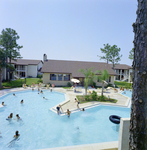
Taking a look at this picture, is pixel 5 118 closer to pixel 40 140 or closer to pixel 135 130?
pixel 40 140

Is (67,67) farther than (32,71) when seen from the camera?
No

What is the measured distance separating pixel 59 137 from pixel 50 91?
14.0 meters

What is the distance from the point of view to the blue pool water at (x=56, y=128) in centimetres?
830

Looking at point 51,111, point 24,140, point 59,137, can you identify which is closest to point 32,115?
point 51,111

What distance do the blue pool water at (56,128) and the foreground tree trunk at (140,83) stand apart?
21.3ft

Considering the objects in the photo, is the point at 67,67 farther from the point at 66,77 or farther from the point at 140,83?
the point at 140,83

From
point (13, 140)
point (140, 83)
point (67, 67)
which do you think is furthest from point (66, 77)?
point (140, 83)

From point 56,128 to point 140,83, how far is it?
9348mm

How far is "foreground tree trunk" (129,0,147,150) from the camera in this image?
270 cm

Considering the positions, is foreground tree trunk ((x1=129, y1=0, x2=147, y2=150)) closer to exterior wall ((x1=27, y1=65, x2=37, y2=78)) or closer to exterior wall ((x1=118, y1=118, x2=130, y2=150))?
exterior wall ((x1=118, y1=118, x2=130, y2=150))

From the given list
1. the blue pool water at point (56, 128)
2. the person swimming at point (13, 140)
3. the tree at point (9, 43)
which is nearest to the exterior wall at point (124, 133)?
the blue pool water at point (56, 128)

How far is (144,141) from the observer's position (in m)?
2.82

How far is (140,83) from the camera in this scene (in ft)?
9.08

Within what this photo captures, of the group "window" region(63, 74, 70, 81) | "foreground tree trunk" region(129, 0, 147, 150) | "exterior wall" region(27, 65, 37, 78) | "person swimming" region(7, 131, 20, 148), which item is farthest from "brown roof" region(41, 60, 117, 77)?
"foreground tree trunk" region(129, 0, 147, 150)
